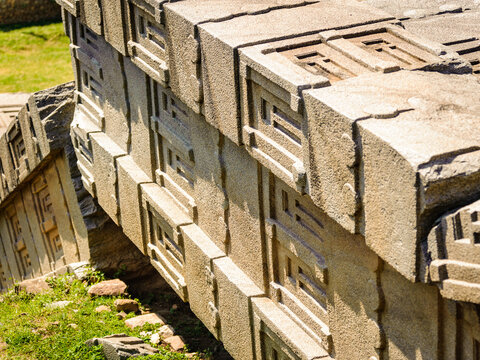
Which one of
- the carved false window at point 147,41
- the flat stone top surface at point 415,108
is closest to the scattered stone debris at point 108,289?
the carved false window at point 147,41

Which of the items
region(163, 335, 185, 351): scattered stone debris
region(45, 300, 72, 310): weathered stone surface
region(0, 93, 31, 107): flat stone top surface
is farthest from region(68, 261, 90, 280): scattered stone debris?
region(0, 93, 31, 107): flat stone top surface

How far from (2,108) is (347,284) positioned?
913 centimetres

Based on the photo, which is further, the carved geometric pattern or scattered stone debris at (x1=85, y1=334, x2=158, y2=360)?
scattered stone debris at (x1=85, y1=334, x2=158, y2=360)

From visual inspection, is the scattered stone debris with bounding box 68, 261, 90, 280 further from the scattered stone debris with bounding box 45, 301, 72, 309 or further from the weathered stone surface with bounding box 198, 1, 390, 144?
the weathered stone surface with bounding box 198, 1, 390, 144

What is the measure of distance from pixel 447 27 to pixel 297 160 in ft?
5.71

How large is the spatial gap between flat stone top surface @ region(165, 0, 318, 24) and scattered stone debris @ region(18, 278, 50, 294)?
11.5ft

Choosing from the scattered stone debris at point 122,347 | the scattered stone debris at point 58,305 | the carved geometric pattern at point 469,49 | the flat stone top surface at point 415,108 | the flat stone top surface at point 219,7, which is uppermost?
the flat stone top surface at point 219,7

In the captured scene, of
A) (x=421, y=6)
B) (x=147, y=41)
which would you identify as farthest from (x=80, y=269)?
(x=421, y=6)

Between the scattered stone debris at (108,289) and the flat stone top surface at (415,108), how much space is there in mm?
3958

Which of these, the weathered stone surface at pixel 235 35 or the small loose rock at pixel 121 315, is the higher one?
the weathered stone surface at pixel 235 35

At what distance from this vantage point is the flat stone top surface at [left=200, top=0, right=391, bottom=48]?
451 centimetres

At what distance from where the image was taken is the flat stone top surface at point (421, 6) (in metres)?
5.92

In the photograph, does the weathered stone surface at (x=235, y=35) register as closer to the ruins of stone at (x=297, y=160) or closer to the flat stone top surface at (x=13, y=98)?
the ruins of stone at (x=297, y=160)

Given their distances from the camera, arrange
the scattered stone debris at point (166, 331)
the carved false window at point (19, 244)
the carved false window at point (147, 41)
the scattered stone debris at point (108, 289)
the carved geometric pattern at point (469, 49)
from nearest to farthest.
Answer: the carved geometric pattern at point (469, 49), the carved false window at point (147, 41), the scattered stone debris at point (166, 331), the scattered stone debris at point (108, 289), the carved false window at point (19, 244)
